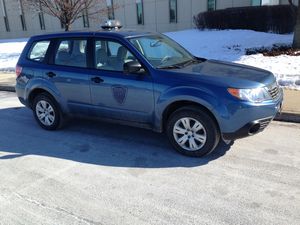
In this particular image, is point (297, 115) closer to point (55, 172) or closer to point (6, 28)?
point (55, 172)

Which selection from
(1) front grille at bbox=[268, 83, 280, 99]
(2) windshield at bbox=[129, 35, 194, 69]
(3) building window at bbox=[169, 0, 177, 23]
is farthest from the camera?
(3) building window at bbox=[169, 0, 177, 23]

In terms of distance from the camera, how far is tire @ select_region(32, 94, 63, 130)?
640 centimetres

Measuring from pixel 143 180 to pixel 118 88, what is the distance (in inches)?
61.5

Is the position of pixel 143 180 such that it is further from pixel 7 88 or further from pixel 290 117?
pixel 7 88

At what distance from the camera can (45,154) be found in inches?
216

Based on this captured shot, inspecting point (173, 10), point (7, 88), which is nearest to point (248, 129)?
point (7, 88)

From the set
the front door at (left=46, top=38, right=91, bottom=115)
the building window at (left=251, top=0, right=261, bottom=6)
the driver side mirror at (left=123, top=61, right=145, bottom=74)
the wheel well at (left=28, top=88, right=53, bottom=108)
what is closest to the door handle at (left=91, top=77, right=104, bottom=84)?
the front door at (left=46, top=38, right=91, bottom=115)

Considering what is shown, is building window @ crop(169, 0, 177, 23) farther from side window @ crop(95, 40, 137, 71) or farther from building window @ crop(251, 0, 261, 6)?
side window @ crop(95, 40, 137, 71)

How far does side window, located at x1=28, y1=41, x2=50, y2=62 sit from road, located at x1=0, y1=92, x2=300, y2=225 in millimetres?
1387

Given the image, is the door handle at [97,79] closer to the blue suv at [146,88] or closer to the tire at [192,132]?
the blue suv at [146,88]

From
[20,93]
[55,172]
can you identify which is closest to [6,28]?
[20,93]

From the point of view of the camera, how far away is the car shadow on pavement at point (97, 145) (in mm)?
5035

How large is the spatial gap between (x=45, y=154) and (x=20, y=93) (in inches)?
74.0

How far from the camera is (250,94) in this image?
15.2 ft
